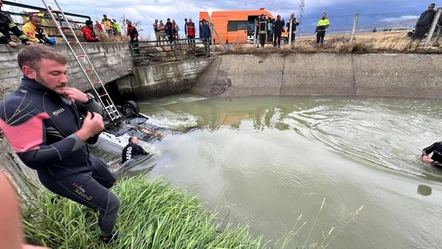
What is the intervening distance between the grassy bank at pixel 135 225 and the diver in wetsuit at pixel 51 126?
19.6 inches

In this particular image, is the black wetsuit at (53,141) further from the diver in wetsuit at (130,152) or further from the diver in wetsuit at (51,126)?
the diver in wetsuit at (130,152)

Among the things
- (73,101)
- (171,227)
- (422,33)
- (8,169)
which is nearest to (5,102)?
(73,101)

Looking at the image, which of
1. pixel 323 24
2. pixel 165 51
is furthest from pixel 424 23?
pixel 165 51

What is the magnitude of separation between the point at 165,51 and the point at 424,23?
11.9 meters

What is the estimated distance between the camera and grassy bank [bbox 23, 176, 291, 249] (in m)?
2.05

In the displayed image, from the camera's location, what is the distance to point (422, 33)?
1020 cm

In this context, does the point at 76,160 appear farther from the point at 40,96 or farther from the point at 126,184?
the point at 126,184

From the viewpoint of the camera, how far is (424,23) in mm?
10086

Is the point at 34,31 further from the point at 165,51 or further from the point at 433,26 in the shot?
the point at 433,26

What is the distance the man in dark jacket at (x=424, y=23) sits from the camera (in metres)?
9.80

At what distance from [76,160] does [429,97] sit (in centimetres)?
1263

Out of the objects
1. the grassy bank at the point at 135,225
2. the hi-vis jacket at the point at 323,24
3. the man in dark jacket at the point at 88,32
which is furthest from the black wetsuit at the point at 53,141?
the hi-vis jacket at the point at 323,24

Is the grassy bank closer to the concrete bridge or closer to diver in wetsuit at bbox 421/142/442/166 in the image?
diver in wetsuit at bbox 421/142/442/166

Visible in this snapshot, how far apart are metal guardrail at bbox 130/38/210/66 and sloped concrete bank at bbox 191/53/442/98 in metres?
1.20
